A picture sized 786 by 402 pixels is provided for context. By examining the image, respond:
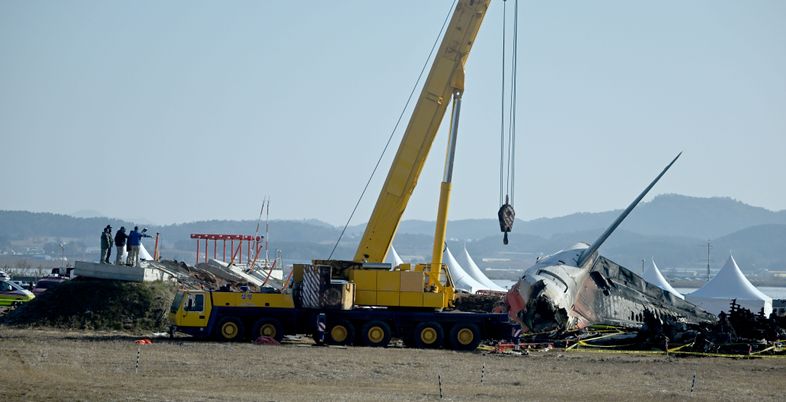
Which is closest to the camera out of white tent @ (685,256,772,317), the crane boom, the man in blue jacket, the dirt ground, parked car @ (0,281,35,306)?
the dirt ground

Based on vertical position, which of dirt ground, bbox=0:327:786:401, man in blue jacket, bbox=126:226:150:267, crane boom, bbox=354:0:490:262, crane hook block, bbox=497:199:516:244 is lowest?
dirt ground, bbox=0:327:786:401

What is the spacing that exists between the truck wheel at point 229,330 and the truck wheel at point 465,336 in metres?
6.64

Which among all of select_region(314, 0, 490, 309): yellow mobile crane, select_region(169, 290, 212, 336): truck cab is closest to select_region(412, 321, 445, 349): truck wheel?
select_region(314, 0, 490, 309): yellow mobile crane

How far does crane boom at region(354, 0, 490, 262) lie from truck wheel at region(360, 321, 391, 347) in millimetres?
2897

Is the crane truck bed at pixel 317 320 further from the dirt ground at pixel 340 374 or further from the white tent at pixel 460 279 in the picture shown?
the white tent at pixel 460 279

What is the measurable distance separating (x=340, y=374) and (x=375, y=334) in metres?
8.09

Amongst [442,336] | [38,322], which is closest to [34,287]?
[38,322]

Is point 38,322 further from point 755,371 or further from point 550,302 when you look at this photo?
point 755,371

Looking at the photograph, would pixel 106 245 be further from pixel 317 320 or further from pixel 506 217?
pixel 506 217

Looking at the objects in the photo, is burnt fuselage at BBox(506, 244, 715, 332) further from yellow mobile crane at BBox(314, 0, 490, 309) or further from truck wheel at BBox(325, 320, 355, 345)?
truck wheel at BBox(325, 320, 355, 345)

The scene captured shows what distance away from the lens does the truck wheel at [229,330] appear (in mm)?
36438

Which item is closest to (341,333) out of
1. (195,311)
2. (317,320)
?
(317,320)

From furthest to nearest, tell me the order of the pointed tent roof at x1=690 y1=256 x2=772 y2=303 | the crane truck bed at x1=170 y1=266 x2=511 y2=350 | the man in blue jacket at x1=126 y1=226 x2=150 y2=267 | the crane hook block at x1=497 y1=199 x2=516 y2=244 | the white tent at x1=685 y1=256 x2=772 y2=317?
1. the pointed tent roof at x1=690 y1=256 x2=772 y2=303
2. the white tent at x1=685 y1=256 x2=772 y2=317
3. the man in blue jacket at x1=126 y1=226 x2=150 y2=267
4. the crane truck bed at x1=170 y1=266 x2=511 y2=350
5. the crane hook block at x1=497 y1=199 x2=516 y2=244

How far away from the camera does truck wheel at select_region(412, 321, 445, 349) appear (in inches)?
1426
